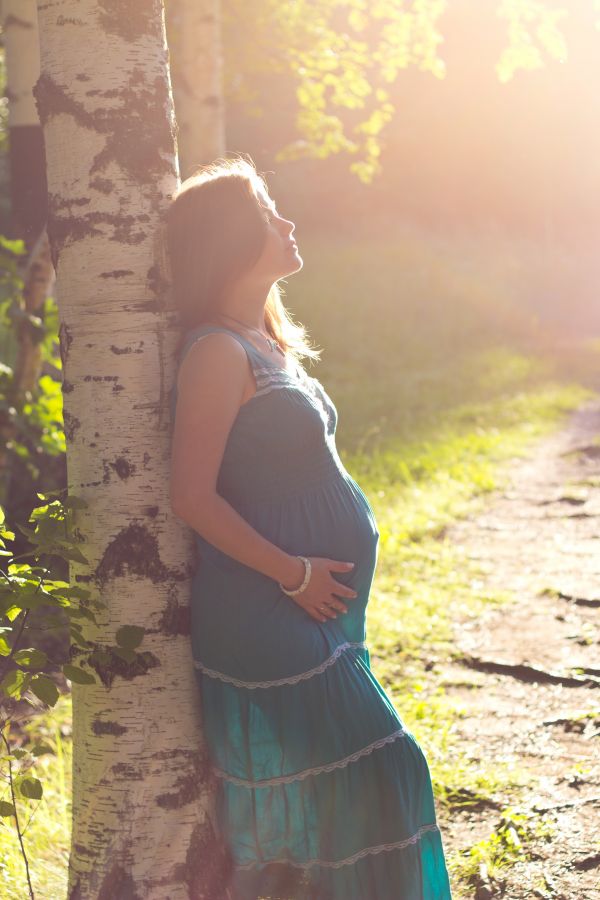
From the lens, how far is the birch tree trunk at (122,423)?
250 centimetres

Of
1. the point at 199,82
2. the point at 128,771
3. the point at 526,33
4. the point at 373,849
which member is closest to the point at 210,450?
the point at 128,771

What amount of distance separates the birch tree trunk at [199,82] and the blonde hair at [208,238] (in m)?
4.46

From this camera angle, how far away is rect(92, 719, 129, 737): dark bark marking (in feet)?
8.41

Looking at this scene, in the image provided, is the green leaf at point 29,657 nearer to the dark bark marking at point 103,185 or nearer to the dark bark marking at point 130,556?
the dark bark marking at point 130,556

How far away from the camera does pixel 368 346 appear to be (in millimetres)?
17000

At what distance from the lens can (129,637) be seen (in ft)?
8.21

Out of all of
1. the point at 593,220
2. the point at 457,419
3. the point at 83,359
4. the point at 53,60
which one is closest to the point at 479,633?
the point at 83,359

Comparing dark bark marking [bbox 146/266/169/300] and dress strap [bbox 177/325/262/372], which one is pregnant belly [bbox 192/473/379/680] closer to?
dress strap [bbox 177/325/262/372]

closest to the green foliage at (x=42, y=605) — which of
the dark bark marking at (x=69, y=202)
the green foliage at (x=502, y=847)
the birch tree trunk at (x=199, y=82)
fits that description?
the dark bark marking at (x=69, y=202)

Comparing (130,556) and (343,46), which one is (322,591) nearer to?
(130,556)

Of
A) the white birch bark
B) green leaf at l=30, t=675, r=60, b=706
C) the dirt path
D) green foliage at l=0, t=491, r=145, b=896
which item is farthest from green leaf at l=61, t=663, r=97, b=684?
the white birch bark

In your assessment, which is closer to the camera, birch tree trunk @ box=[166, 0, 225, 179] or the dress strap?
the dress strap

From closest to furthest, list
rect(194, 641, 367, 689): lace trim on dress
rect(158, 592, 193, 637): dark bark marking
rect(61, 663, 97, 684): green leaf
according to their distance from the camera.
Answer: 1. rect(61, 663, 97, 684): green leaf
2. rect(194, 641, 367, 689): lace trim on dress
3. rect(158, 592, 193, 637): dark bark marking

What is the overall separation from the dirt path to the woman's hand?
3.65ft
